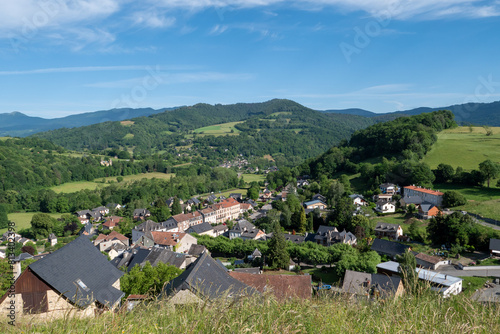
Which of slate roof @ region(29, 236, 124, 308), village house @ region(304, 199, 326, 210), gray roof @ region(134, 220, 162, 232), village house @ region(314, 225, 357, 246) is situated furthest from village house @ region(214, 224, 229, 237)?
slate roof @ region(29, 236, 124, 308)

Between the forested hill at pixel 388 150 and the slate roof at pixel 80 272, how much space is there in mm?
54576

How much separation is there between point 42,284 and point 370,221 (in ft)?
134

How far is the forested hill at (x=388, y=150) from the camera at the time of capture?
58.8 m

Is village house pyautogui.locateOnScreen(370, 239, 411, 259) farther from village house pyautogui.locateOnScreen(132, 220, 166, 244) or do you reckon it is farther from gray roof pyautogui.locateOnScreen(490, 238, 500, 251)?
village house pyautogui.locateOnScreen(132, 220, 166, 244)

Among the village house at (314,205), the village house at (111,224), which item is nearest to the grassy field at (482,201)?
the village house at (314,205)

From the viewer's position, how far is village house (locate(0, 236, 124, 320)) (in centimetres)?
907

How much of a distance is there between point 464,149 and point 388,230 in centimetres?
3642

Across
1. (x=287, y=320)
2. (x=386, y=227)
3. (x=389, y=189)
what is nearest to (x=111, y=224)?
(x=386, y=227)

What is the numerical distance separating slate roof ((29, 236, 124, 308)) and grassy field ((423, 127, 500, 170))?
60438mm

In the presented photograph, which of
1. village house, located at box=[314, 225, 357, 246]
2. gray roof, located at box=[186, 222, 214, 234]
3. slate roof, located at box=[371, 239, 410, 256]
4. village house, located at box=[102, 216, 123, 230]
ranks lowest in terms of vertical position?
village house, located at box=[102, 216, 123, 230]

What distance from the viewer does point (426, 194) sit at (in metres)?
48.2

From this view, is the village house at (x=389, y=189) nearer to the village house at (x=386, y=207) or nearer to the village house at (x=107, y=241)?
the village house at (x=386, y=207)

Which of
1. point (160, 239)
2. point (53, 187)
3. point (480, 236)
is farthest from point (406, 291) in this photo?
point (53, 187)

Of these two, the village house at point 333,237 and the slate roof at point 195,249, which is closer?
the slate roof at point 195,249
